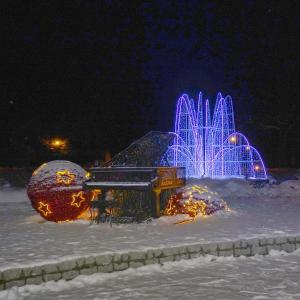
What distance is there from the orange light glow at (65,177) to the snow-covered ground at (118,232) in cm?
100

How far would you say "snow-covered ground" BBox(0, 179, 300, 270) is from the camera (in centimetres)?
791

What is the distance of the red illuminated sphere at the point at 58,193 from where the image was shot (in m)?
11.2

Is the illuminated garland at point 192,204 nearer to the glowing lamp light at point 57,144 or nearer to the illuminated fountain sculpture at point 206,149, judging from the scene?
the illuminated fountain sculpture at point 206,149

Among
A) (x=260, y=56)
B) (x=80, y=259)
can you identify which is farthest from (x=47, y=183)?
(x=260, y=56)

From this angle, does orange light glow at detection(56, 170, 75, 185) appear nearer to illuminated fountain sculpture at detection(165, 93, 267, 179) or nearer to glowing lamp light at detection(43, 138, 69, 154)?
illuminated fountain sculpture at detection(165, 93, 267, 179)

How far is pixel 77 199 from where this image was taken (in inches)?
452

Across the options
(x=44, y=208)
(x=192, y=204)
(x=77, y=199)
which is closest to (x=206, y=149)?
(x=192, y=204)

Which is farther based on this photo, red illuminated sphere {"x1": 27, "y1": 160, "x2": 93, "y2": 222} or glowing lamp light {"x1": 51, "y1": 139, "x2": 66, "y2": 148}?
glowing lamp light {"x1": 51, "y1": 139, "x2": 66, "y2": 148}

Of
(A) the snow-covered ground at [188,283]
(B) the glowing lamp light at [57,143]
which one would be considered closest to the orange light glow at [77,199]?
(A) the snow-covered ground at [188,283]

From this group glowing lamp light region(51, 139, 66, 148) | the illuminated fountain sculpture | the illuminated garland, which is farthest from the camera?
glowing lamp light region(51, 139, 66, 148)

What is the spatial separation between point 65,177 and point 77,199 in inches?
23.5

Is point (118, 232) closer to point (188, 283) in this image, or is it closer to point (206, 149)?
point (188, 283)

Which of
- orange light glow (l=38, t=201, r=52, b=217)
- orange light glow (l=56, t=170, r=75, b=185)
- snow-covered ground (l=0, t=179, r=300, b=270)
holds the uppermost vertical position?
orange light glow (l=56, t=170, r=75, b=185)

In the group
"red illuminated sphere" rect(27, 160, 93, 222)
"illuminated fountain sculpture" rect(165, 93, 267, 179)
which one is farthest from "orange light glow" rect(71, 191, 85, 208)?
"illuminated fountain sculpture" rect(165, 93, 267, 179)
